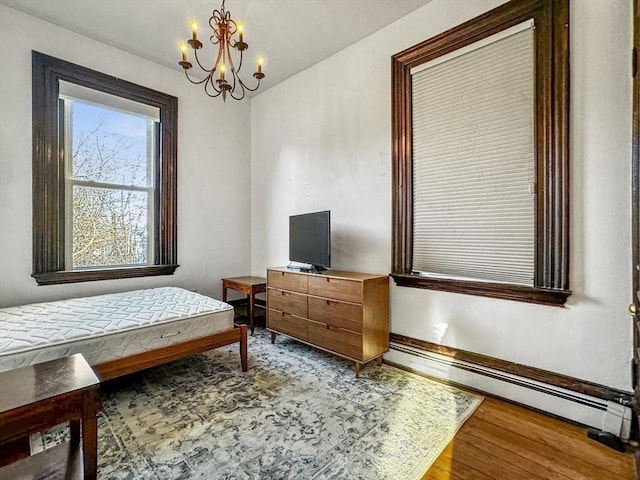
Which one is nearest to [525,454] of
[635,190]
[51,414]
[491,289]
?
[491,289]

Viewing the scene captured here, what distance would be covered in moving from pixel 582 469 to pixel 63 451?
2.59 metres

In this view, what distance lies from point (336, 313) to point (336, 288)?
22cm

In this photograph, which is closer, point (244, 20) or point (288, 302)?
point (244, 20)

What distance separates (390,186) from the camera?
118 inches

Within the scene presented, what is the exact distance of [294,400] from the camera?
2297 millimetres

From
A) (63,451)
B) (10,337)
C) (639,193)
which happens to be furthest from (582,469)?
(10,337)

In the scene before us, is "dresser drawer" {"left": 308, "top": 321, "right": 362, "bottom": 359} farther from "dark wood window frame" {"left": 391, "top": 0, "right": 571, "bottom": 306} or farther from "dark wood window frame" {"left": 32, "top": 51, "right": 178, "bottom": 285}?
"dark wood window frame" {"left": 32, "top": 51, "right": 178, "bottom": 285}

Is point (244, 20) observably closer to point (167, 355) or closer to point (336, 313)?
point (336, 313)

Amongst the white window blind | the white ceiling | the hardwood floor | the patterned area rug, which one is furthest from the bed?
the white ceiling

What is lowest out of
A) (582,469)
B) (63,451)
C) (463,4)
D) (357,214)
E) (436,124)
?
(582,469)

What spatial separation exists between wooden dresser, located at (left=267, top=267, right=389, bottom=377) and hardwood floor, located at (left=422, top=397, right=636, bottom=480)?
0.94 metres

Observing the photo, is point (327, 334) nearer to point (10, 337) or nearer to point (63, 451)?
point (63, 451)

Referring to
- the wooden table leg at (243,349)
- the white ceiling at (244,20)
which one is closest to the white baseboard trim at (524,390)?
the wooden table leg at (243,349)

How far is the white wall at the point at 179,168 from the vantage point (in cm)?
286
